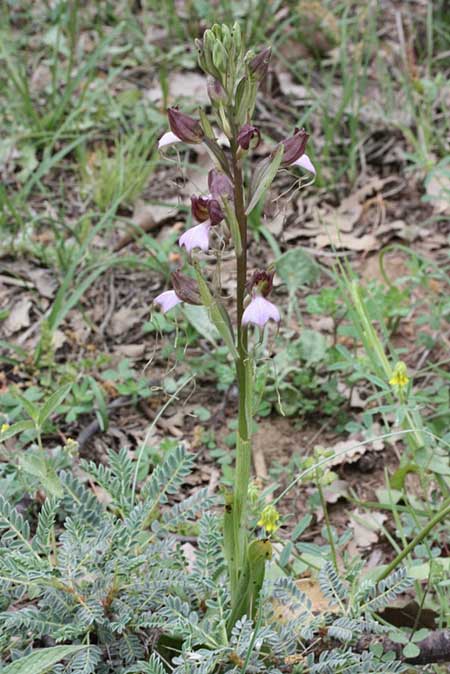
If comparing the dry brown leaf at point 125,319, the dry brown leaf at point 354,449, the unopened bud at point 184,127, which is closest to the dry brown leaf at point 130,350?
the dry brown leaf at point 125,319

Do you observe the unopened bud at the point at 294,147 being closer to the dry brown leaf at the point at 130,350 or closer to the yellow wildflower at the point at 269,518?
the yellow wildflower at the point at 269,518

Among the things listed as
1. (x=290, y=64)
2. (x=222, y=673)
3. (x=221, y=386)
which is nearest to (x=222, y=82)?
(x=222, y=673)

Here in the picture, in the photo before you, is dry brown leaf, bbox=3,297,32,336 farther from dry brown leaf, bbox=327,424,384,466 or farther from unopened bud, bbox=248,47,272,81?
unopened bud, bbox=248,47,272,81

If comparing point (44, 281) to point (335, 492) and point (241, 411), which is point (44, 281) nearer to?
point (335, 492)

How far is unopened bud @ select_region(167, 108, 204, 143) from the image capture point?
59.4 inches

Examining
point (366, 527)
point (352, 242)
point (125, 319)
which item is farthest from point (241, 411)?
point (352, 242)

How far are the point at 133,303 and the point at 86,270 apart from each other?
246 millimetres

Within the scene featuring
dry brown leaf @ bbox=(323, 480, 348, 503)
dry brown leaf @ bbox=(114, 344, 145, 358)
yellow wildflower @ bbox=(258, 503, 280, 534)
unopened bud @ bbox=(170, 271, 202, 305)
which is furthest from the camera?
dry brown leaf @ bbox=(114, 344, 145, 358)

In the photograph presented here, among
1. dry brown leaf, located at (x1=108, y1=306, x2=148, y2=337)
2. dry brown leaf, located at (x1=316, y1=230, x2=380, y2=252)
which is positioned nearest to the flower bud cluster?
dry brown leaf, located at (x1=108, y1=306, x2=148, y2=337)

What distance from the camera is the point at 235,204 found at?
1.52 m

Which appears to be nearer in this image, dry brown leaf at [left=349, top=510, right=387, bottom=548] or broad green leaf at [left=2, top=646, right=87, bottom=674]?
broad green leaf at [left=2, top=646, right=87, bottom=674]

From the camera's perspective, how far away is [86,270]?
301 centimetres

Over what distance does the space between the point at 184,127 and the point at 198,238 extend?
201mm

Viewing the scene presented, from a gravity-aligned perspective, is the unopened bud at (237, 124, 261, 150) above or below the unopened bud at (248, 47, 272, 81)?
below
